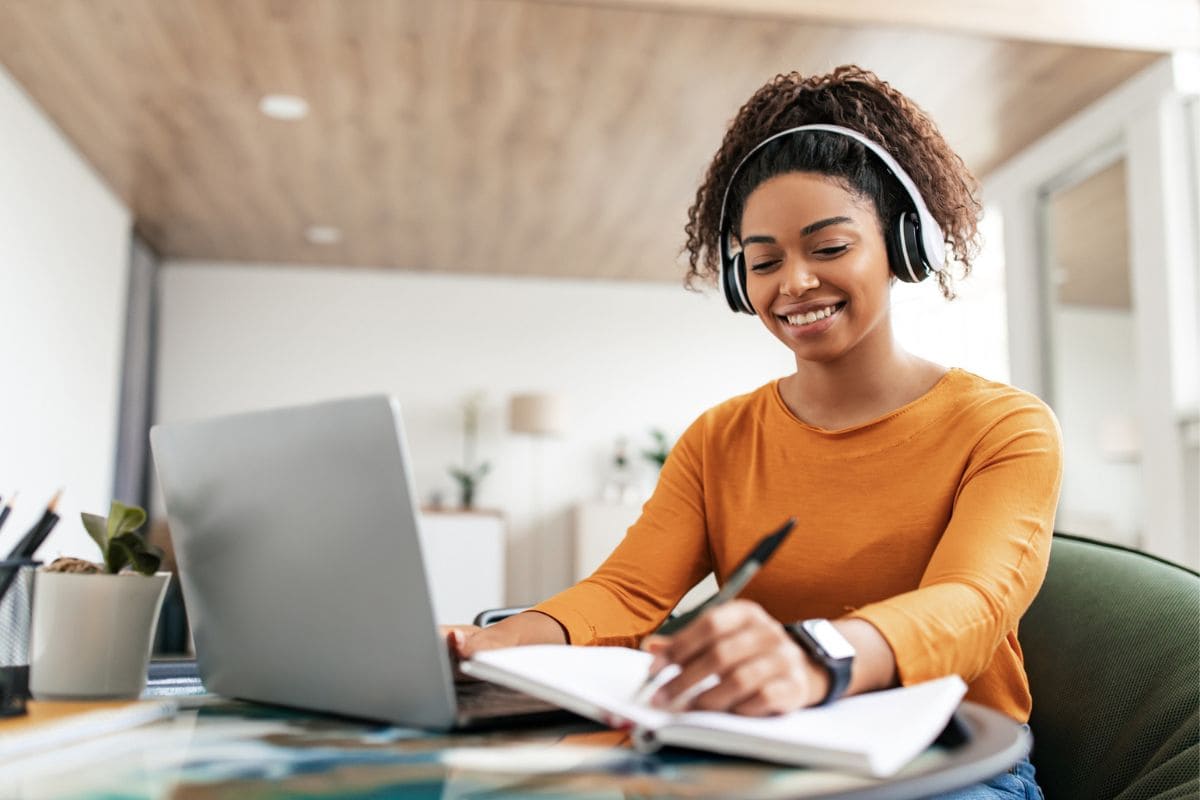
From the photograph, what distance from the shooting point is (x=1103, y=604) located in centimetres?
110

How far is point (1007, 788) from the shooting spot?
91 centimetres

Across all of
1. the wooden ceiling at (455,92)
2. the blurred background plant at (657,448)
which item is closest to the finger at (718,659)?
the wooden ceiling at (455,92)

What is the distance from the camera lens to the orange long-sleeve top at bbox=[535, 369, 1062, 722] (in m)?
0.83

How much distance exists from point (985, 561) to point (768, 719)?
12.8 inches

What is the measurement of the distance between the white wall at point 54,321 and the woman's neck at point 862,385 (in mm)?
3009

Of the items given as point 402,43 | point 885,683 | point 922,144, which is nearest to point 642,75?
point 402,43

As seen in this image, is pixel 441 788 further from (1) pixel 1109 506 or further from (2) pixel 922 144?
(1) pixel 1109 506

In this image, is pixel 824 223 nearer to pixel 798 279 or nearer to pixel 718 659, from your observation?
pixel 798 279

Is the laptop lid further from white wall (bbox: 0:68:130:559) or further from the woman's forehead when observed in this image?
white wall (bbox: 0:68:130:559)

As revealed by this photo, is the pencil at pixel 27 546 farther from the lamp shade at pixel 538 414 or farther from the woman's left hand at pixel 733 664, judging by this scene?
the lamp shade at pixel 538 414

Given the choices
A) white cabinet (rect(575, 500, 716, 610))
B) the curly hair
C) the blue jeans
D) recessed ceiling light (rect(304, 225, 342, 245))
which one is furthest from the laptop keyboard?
white cabinet (rect(575, 500, 716, 610))

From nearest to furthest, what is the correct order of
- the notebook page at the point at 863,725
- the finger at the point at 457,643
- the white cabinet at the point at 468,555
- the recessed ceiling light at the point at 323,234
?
the notebook page at the point at 863,725 → the finger at the point at 457,643 → the recessed ceiling light at the point at 323,234 → the white cabinet at the point at 468,555

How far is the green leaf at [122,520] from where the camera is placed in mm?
824

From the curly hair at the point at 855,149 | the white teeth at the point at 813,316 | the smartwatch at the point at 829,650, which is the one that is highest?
the curly hair at the point at 855,149
